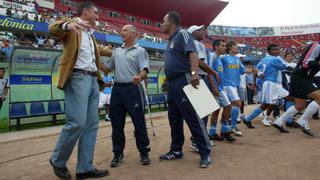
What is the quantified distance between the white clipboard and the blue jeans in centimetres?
114

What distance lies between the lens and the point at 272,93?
22.2 feet

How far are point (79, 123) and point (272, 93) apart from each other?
4815mm

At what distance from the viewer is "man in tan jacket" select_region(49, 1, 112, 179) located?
325cm

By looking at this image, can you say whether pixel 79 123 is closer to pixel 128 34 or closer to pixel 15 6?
pixel 128 34

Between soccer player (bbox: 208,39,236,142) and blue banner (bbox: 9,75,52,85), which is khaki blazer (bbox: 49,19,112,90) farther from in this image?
blue banner (bbox: 9,75,52,85)

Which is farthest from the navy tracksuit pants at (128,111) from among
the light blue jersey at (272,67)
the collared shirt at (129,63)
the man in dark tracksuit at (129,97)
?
the light blue jersey at (272,67)

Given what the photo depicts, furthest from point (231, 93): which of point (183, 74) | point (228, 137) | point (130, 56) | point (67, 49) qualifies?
point (67, 49)

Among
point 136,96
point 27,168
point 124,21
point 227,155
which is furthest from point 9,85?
point 124,21

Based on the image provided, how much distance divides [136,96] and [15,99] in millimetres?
5845

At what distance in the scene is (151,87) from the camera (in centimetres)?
1262

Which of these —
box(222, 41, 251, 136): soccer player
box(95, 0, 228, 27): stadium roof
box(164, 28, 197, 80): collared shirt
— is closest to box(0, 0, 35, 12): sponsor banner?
box(95, 0, 228, 27): stadium roof

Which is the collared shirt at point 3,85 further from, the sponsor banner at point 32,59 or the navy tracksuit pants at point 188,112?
the navy tracksuit pants at point 188,112

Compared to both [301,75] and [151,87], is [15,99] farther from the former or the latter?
[301,75]

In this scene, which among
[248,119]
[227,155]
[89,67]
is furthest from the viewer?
[248,119]
